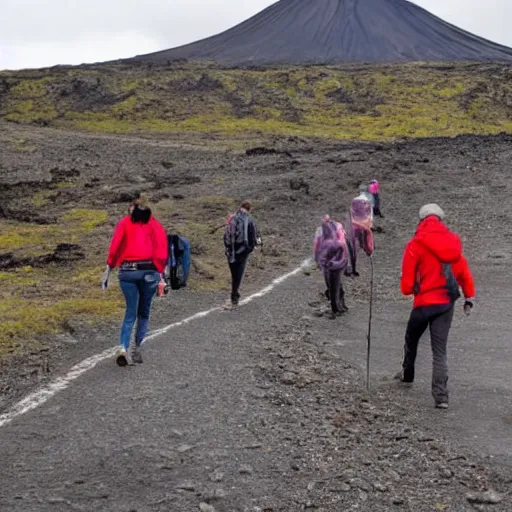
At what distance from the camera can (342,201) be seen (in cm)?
3025

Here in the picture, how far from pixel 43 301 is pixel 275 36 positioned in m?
147

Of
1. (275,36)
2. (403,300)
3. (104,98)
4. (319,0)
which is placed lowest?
(403,300)

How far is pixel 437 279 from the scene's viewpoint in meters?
8.19

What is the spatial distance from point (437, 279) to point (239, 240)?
5972 mm

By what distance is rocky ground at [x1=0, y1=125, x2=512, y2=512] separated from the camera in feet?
19.8

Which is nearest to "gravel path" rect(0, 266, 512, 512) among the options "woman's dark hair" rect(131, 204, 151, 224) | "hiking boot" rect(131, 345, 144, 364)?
"hiking boot" rect(131, 345, 144, 364)

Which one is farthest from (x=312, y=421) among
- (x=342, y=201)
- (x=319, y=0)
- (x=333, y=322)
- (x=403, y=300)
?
(x=319, y=0)

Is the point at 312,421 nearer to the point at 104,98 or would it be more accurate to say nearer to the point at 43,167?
the point at 43,167

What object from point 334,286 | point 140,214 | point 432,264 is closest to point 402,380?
point 432,264

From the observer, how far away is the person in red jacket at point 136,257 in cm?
898

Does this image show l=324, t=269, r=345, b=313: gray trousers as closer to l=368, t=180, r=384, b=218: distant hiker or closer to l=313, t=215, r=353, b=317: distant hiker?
l=313, t=215, r=353, b=317: distant hiker

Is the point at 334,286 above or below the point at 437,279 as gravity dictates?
below

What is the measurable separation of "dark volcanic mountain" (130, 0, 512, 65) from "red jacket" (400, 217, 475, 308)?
4693 inches

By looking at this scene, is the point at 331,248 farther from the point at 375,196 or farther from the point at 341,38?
the point at 341,38
